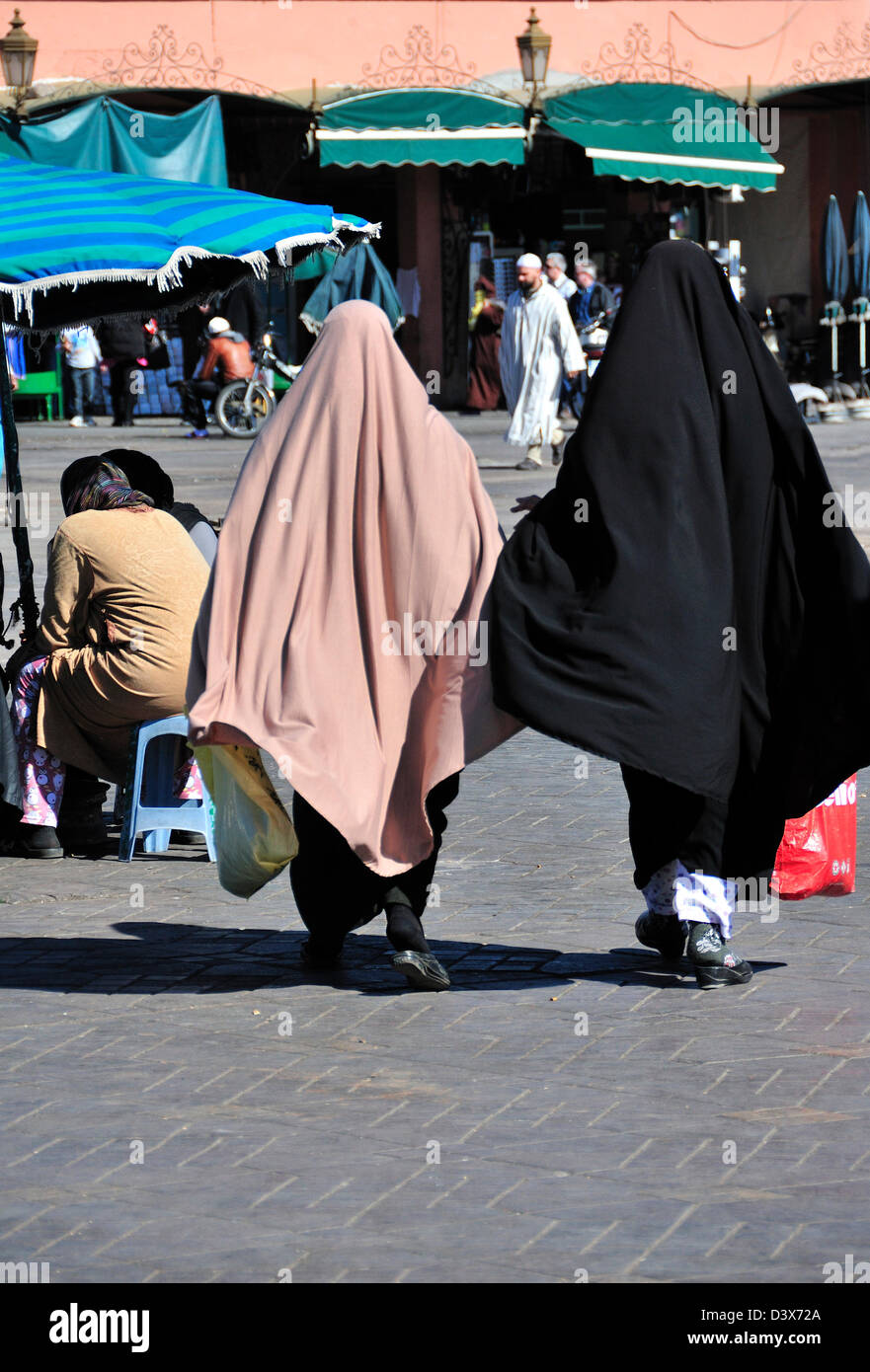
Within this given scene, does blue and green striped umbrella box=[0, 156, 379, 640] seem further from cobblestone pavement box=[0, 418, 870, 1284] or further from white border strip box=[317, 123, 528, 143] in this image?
white border strip box=[317, 123, 528, 143]

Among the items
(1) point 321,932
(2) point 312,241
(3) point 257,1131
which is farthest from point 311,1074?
(2) point 312,241

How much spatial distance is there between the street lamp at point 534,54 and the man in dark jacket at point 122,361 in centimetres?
515

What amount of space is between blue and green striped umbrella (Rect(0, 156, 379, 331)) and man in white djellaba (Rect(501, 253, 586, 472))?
35.2 ft

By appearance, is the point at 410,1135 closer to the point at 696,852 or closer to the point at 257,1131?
A: the point at 257,1131

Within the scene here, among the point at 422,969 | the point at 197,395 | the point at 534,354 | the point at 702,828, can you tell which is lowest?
the point at 422,969

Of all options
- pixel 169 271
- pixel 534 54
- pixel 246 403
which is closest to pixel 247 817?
pixel 169 271

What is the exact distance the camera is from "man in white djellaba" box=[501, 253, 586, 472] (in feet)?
62.2

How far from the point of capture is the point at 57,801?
7105 mm

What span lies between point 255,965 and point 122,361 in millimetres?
18831

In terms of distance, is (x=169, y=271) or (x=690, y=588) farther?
(x=169, y=271)

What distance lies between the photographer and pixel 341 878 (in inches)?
217

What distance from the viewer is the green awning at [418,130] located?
23453 mm

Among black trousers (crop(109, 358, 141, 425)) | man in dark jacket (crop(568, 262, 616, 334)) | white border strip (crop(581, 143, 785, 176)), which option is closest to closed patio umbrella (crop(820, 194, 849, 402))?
white border strip (crop(581, 143, 785, 176))

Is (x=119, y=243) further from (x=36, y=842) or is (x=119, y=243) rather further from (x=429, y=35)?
(x=429, y=35)
